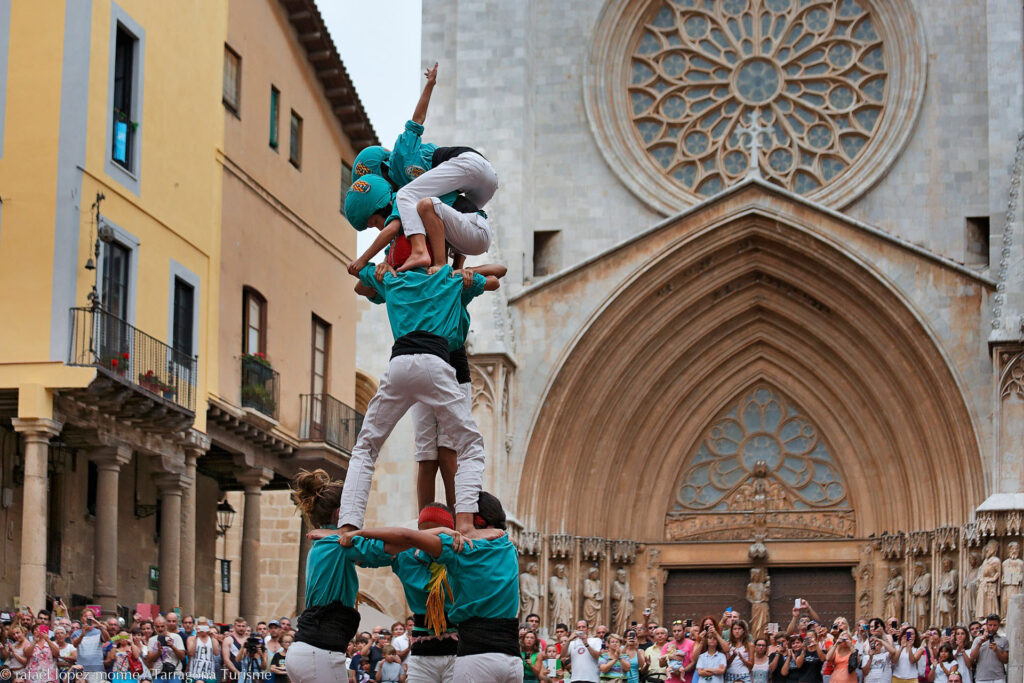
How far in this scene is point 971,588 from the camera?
83.9ft

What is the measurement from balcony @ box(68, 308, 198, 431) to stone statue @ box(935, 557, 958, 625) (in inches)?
443

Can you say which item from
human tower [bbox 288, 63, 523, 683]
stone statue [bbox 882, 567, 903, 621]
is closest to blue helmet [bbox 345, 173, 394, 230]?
human tower [bbox 288, 63, 523, 683]

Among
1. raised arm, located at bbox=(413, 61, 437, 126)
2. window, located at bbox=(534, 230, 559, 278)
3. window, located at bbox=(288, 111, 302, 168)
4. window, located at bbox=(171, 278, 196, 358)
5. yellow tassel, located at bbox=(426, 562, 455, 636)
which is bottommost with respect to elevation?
yellow tassel, located at bbox=(426, 562, 455, 636)

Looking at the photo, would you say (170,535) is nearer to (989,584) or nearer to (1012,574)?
(989,584)

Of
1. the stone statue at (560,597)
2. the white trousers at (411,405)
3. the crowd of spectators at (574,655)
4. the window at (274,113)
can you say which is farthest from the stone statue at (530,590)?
the white trousers at (411,405)

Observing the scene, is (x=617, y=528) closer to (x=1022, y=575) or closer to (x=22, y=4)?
(x=1022, y=575)

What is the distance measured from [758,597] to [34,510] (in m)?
13.0

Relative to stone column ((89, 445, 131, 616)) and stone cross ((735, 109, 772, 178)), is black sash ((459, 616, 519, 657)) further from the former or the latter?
stone cross ((735, 109, 772, 178))

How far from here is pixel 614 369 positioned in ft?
94.3

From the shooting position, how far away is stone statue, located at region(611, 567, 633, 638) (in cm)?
2852

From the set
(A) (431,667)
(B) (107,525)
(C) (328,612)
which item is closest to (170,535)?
(B) (107,525)

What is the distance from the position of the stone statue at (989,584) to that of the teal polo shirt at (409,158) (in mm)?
16477

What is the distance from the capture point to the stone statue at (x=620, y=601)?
93.6ft

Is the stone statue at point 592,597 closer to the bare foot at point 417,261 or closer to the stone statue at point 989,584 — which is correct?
the stone statue at point 989,584
